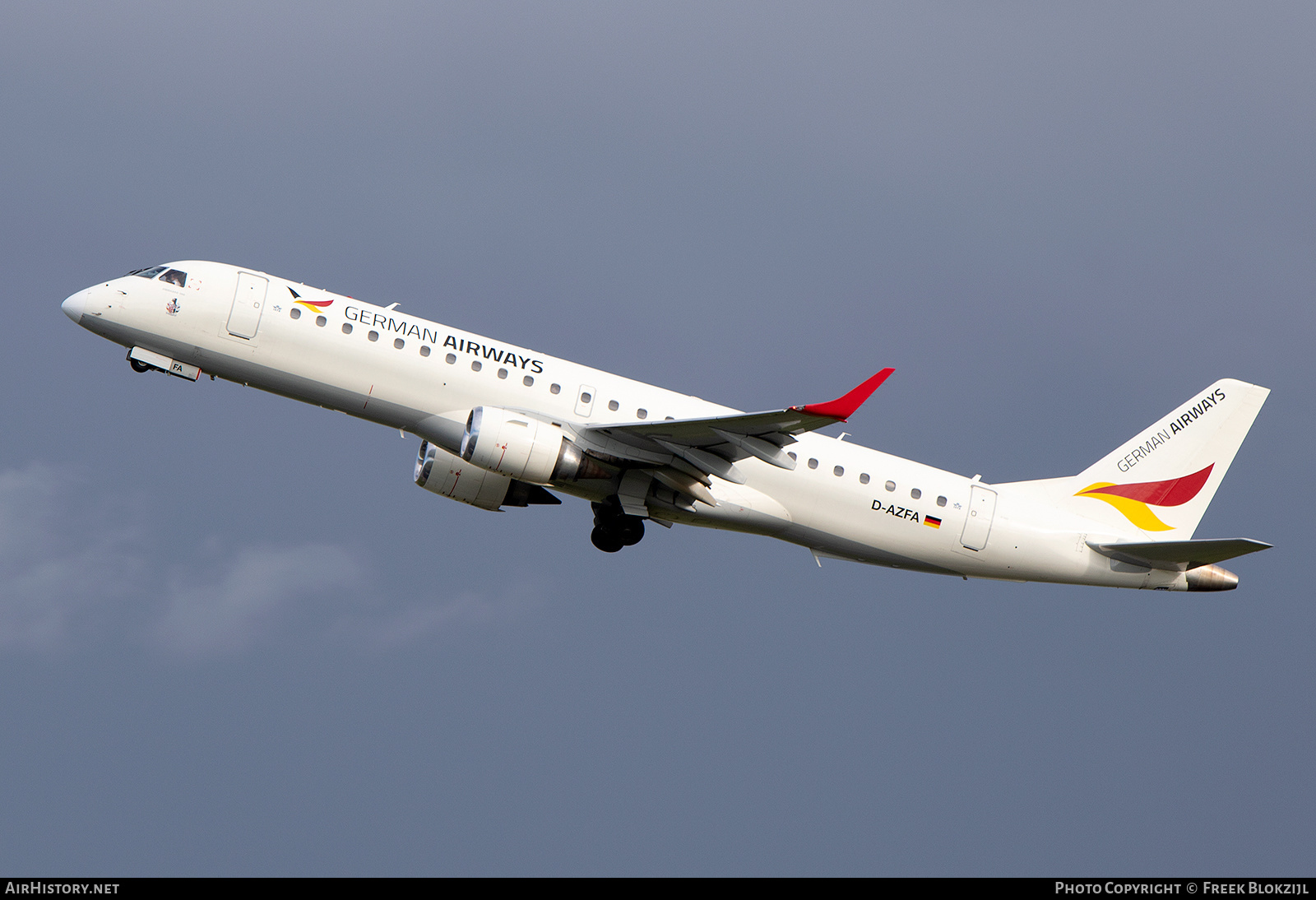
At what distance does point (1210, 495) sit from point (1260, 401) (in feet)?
10.4

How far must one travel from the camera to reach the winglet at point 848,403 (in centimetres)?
2808

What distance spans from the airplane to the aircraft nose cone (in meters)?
0.04

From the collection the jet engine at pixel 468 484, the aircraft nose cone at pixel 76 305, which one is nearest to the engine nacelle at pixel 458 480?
the jet engine at pixel 468 484

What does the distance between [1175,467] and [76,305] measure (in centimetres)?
3005

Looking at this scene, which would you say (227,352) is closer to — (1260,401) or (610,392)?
(610,392)

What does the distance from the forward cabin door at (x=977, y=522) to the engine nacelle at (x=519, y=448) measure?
1091 cm

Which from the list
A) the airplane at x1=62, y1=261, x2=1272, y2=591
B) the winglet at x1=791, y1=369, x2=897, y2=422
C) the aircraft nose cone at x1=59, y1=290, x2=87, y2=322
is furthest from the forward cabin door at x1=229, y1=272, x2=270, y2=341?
the winglet at x1=791, y1=369, x2=897, y2=422

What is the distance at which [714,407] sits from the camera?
3488 cm

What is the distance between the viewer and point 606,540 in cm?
3534

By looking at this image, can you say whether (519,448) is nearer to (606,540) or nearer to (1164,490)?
(606,540)

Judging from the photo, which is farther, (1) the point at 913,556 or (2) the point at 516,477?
(1) the point at 913,556
